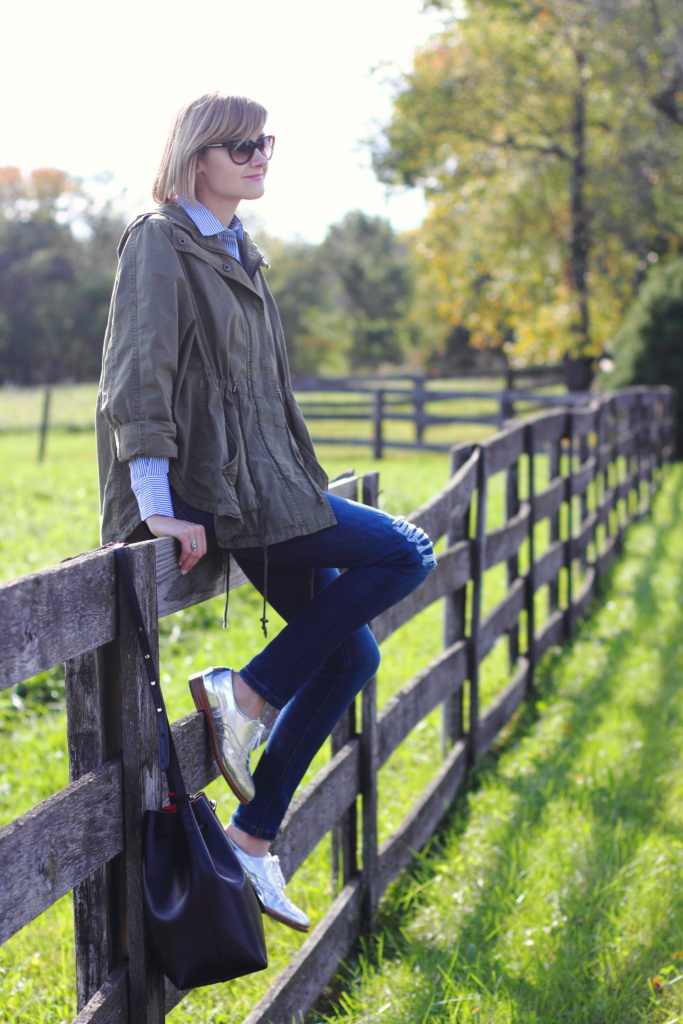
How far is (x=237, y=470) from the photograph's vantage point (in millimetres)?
2291

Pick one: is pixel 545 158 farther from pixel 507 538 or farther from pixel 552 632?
pixel 507 538

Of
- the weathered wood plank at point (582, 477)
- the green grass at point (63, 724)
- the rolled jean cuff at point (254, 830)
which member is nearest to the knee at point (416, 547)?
the rolled jean cuff at point (254, 830)

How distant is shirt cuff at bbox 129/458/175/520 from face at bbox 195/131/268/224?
634mm

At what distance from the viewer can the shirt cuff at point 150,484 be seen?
2188 millimetres

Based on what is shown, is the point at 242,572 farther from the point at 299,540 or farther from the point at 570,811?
the point at 570,811

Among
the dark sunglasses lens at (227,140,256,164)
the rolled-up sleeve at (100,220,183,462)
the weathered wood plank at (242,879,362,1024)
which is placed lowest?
the weathered wood plank at (242,879,362,1024)

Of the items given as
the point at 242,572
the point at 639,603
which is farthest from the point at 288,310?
the point at 242,572

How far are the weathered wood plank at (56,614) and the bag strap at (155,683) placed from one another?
0.08ft

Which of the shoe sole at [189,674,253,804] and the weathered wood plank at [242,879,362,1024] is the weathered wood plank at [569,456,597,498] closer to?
the weathered wood plank at [242,879,362,1024]

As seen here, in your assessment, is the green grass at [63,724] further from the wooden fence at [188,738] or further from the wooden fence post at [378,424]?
the wooden fence post at [378,424]

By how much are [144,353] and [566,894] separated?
2.32 m

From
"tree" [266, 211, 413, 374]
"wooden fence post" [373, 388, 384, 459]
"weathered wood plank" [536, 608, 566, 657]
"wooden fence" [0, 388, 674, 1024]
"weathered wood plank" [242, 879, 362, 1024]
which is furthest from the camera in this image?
"tree" [266, 211, 413, 374]

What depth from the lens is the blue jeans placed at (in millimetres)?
Answer: 2441

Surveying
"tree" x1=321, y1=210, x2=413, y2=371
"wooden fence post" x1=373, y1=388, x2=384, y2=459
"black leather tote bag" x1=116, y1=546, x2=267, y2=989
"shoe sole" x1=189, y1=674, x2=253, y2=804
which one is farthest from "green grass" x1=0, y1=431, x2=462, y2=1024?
"tree" x1=321, y1=210, x2=413, y2=371
